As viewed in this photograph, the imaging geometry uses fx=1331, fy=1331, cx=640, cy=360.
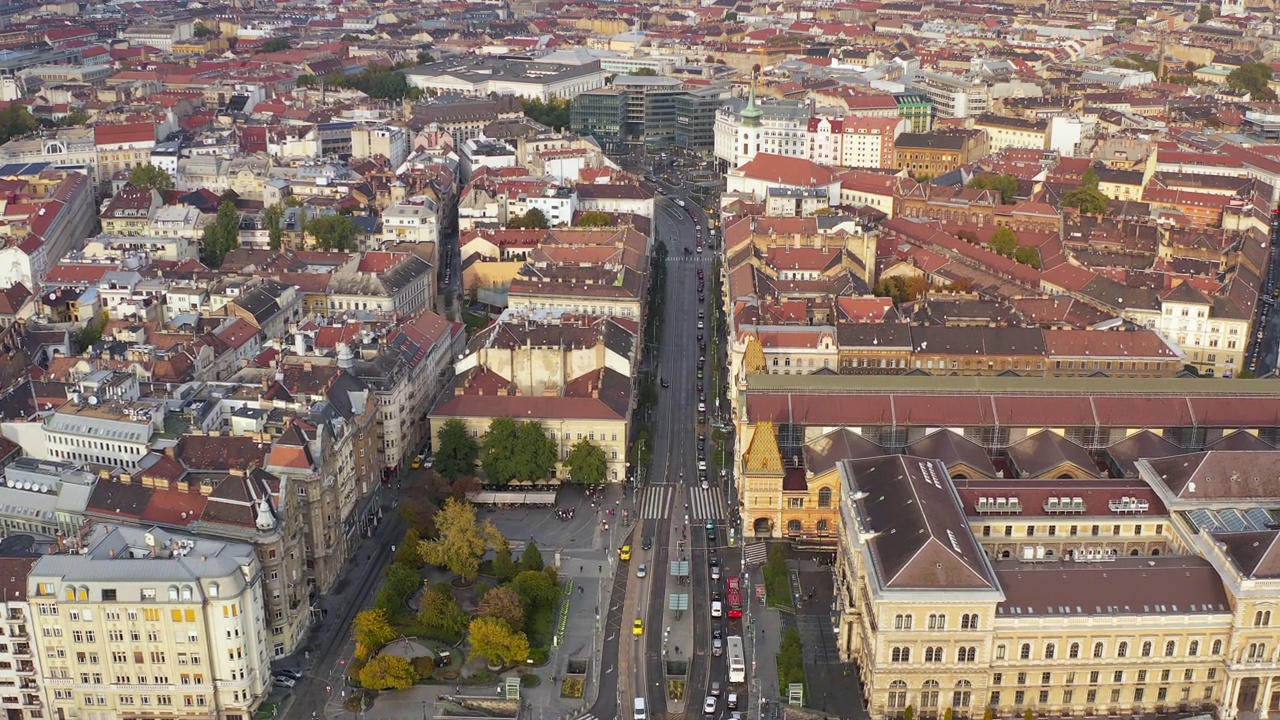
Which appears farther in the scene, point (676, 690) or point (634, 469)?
point (634, 469)

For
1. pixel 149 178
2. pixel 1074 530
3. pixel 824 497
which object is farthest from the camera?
pixel 149 178

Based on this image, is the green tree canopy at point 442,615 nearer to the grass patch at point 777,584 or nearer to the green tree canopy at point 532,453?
the green tree canopy at point 532,453

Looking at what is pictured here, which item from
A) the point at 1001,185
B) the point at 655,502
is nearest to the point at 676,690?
the point at 655,502

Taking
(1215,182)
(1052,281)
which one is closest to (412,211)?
(1052,281)

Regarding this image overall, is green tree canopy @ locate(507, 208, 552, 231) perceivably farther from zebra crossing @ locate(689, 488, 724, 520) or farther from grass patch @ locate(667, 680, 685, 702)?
grass patch @ locate(667, 680, 685, 702)

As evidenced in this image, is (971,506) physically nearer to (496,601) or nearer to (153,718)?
(496,601)

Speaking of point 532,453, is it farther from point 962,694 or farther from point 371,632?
point 962,694

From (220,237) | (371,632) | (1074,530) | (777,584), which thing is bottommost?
(777,584)
